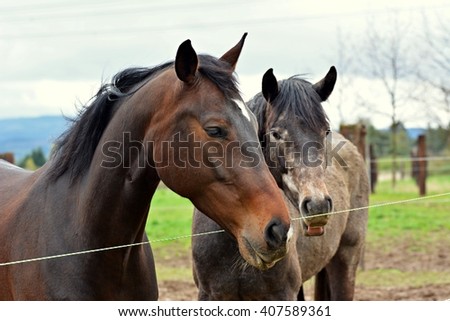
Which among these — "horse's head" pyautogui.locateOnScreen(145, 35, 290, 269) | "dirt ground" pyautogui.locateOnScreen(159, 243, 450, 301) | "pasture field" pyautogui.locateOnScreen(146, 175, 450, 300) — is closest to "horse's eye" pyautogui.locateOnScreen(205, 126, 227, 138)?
"horse's head" pyautogui.locateOnScreen(145, 35, 290, 269)

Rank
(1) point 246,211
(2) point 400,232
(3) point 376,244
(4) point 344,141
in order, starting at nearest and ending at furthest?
1. (1) point 246,211
2. (4) point 344,141
3. (3) point 376,244
4. (2) point 400,232

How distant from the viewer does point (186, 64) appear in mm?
3309

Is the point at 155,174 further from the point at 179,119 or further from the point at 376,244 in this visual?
the point at 376,244

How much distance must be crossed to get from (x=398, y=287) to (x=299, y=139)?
5.09 metres

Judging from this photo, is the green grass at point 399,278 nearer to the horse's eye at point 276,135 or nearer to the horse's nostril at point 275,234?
the horse's eye at point 276,135

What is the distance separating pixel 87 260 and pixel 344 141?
4.11 meters

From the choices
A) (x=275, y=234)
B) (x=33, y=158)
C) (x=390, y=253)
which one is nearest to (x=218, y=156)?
(x=275, y=234)

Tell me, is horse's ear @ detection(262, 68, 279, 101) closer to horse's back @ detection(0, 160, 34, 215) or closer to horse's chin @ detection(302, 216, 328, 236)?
horse's chin @ detection(302, 216, 328, 236)

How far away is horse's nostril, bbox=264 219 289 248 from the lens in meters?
3.01

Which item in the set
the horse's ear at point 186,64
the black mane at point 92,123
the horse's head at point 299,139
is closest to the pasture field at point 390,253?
the horse's head at point 299,139

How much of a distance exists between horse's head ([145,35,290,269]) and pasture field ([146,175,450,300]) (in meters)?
3.96

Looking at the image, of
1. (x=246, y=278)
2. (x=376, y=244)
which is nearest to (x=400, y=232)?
(x=376, y=244)

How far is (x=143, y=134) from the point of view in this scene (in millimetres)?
3484

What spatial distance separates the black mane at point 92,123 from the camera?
143 inches
